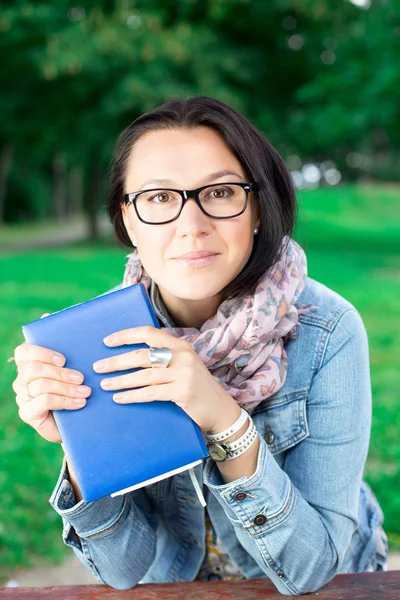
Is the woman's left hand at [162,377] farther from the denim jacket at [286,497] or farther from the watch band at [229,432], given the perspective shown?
the denim jacket at [286,497]

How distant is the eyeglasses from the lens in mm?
1426

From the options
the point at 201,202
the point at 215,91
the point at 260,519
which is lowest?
the point at 260,519

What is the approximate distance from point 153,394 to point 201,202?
46cm

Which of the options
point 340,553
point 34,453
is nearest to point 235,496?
point 340,553

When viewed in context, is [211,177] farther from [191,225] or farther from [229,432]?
[229,432]

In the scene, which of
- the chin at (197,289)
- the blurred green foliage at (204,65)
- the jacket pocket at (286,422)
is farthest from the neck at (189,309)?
the blurred green foliage at (204,65)

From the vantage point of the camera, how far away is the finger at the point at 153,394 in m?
1.20

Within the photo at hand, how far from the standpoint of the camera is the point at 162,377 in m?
1.20

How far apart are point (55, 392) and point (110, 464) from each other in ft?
0.55

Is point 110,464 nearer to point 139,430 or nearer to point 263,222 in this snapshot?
point 139,430

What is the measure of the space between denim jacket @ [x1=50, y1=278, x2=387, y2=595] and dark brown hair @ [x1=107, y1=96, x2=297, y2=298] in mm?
195

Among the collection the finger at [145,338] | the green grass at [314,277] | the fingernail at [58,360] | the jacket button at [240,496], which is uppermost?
the finger at [145,338]

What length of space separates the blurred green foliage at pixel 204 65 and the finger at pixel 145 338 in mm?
9379

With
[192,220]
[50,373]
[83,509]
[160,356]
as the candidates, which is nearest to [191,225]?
[192,220]
